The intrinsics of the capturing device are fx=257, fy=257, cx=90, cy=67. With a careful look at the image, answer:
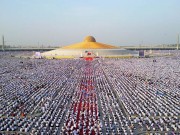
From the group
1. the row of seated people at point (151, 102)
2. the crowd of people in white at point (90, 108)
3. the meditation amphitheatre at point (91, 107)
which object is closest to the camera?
the meditation amphitheatre at point (91, 107)

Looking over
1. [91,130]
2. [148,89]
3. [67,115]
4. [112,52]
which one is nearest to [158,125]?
[91,130]

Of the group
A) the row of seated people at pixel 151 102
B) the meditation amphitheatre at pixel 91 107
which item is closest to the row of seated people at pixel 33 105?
the meditation amphitheatre at pixel 91 107

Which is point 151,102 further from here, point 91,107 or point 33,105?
point 33,105

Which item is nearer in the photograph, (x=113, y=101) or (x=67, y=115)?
(x=67, y=115)

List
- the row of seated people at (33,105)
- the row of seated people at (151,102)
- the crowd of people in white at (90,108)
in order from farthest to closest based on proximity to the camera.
A: the row of seated people at (151,102) < the row of seated people at (33,105) < the crowd of people in white at (90,108)

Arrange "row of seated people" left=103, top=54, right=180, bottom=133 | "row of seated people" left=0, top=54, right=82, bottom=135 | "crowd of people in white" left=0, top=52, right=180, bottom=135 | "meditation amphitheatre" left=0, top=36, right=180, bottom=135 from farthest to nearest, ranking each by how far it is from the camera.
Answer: "row of seated people" left=103, top=54, right=180, bottom=133 → "row of seated people" left=0, top=54, right=82, bottom=135 → "crowd of people in white" left=0, top=52, right=180, bottom=135 → "meditation amphitheatre" left=0, top=36, right=180, bottom=135

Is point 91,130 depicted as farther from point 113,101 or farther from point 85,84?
point 85,84

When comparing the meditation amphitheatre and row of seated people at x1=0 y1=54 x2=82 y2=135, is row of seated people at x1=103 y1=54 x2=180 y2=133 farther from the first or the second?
row of seated people at x1=0 y1=54 x2=82 y2=135

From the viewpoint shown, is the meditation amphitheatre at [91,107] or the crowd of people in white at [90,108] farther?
the crowd of people in white at [90,108]

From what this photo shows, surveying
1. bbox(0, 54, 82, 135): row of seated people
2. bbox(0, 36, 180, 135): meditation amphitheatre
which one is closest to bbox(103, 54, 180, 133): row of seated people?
bbox(0, 36, 180, 135): meditation amphitheatre

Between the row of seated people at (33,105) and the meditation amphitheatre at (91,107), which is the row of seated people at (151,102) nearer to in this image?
the meditation amphitheatre at (91,107)

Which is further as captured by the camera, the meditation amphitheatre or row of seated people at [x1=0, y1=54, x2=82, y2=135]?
row of seated people at [x1=0, y1=54, x2=82, y2=135]
